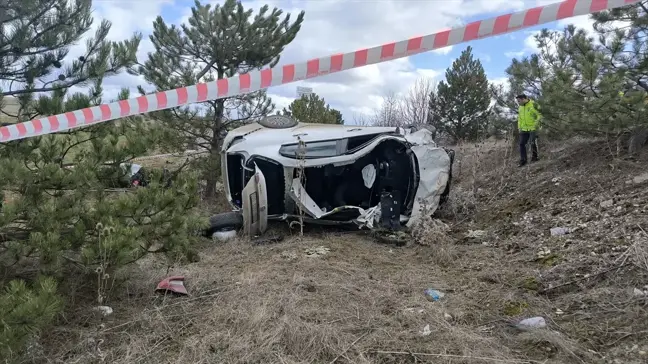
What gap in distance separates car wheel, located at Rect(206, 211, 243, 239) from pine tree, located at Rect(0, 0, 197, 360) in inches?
93.0

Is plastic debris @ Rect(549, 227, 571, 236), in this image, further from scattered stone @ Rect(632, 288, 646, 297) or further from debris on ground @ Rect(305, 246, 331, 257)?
debris on ground @ Rect(305, 246, 331, 257)

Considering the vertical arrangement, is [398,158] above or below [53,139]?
below

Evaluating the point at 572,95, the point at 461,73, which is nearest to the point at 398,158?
the point at 572,95

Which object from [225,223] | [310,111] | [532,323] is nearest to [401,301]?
[532,323]

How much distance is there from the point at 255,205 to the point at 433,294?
2806mm

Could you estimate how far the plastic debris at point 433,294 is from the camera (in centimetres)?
378

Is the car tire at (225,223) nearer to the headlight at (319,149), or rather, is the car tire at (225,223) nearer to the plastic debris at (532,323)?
the headlight at (319,149)

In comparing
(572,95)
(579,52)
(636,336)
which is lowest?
(636,336)

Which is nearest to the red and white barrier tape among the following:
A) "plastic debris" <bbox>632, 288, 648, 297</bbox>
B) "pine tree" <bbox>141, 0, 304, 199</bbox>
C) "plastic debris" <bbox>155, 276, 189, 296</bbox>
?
"plastic debris" <bbox>155, 276, 189, 296</bbox>

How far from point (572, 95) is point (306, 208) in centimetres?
393

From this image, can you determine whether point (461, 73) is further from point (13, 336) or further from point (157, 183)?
point (13, 336)

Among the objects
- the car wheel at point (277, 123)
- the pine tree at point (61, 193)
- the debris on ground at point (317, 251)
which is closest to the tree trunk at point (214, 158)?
the car wheel at point (277, 123)

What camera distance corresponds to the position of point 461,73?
20.2 meters

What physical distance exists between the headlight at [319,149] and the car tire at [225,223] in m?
Result: 1.08
